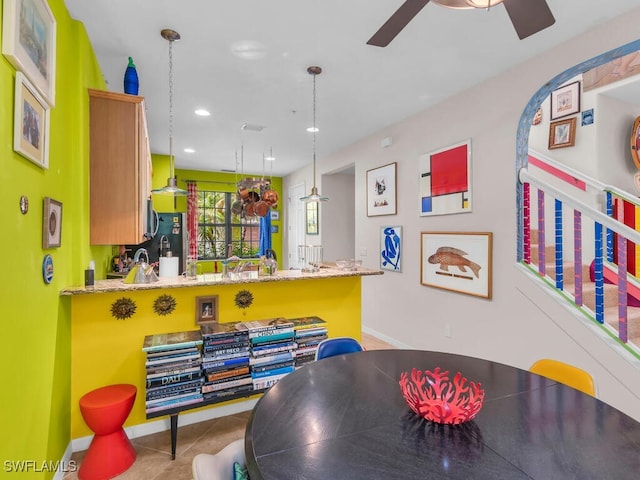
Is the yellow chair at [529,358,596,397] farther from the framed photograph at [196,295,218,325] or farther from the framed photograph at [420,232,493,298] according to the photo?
the framed photograph at [196,295,218,325]

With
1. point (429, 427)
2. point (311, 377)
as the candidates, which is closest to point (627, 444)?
point (429, 427)

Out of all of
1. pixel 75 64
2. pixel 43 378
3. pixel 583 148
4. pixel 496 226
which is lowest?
pixel 43 378

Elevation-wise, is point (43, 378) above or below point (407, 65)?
below

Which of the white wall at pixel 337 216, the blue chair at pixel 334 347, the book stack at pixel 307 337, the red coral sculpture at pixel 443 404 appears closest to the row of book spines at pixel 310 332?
the book stack at pixel 307 337

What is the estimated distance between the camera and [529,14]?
1.42 m

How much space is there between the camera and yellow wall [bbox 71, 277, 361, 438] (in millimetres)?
2139

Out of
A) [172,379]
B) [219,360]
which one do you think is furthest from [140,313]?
[219,360]

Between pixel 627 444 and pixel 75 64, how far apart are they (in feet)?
10.4

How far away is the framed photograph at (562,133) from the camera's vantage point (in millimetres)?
3213

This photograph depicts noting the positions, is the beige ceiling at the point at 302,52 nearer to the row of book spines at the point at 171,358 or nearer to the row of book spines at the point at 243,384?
the row of book spines at the point at 171,358

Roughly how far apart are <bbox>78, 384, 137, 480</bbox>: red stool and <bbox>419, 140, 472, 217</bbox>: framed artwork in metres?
3.01

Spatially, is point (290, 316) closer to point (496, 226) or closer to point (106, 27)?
point (496, 226)

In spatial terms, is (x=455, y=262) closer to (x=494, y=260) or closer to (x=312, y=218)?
(x=494, y=260)

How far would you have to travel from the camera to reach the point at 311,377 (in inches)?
58.9
